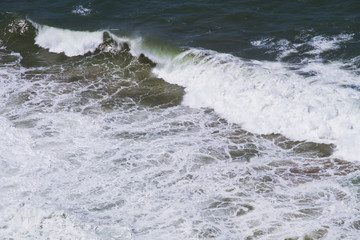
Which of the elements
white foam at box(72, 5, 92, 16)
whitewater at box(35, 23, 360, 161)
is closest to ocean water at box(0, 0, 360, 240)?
whitewater at box(35, 23, 360, 161)

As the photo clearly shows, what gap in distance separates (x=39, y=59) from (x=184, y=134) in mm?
6711

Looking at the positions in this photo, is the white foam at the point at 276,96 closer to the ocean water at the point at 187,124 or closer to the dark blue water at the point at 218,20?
the ocean water at the point at 187,124

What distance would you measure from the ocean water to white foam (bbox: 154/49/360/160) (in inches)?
1.3

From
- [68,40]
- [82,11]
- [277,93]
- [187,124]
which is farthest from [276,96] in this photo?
[82,11]

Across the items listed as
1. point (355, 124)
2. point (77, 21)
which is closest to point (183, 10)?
point (77, 21)

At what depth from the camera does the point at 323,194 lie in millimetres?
6555

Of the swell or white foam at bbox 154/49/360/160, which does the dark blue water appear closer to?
the swell

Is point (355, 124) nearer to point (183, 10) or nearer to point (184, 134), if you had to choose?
point (184, 134)

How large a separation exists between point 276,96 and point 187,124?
2026 mm

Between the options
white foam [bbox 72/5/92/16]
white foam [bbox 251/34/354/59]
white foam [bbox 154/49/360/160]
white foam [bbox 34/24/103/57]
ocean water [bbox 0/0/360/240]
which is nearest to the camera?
ocean water [bbox 0/0/360/240]

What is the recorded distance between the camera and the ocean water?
248 inches

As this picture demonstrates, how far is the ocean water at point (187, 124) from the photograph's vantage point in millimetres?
6289

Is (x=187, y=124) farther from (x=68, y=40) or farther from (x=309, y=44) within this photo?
(x=68, y=40)

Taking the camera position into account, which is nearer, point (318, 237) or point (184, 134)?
point (318, 237)
